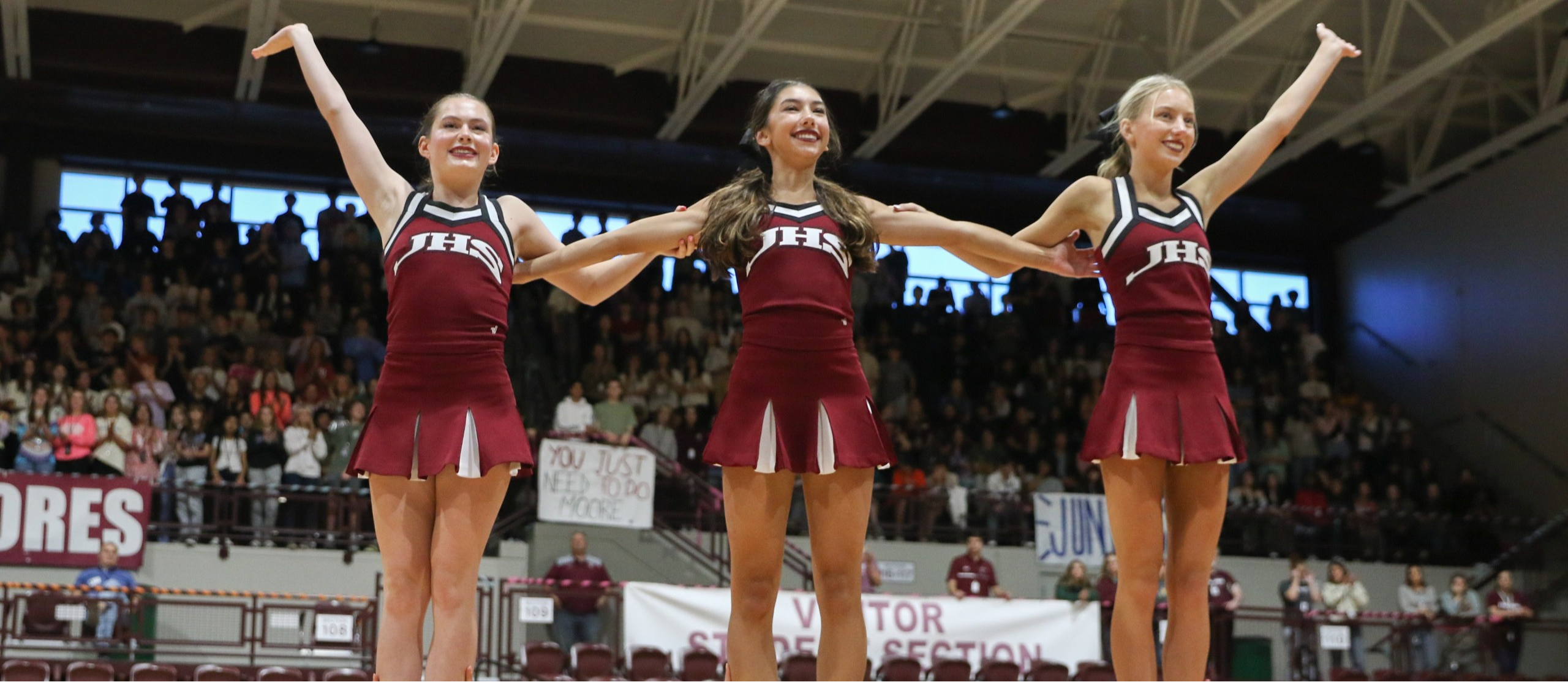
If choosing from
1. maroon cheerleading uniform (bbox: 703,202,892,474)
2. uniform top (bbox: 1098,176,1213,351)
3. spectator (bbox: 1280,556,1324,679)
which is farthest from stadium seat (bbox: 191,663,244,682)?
spectator (bbox: 1280,556,1324,679)

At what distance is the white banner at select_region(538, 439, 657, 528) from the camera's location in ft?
48.1

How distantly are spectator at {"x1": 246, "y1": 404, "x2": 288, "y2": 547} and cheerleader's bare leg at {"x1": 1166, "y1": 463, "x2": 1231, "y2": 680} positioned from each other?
451 inches

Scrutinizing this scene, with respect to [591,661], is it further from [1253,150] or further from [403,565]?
[1253,150]

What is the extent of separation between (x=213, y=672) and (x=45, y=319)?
713cm

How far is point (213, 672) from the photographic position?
11695 mm

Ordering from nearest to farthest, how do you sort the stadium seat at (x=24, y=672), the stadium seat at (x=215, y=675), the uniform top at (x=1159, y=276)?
the uniform top at (x=1159, y=276)
the stadium seat at (x=24, y=672)
the stadium seat at (x=215, y=675)

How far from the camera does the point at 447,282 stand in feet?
16.5

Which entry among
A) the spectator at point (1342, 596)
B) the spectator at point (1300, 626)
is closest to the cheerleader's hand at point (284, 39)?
the spectator at point (1300, 626)

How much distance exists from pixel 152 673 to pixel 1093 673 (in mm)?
7683

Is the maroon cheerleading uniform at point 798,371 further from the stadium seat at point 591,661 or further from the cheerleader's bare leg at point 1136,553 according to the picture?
the stadium seat at point 591,661

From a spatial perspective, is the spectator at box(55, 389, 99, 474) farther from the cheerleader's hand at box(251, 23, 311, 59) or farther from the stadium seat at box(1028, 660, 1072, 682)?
the cheerleader's hand at box(251, 23, 311, 59)

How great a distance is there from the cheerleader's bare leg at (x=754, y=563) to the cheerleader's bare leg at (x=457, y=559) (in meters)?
0.76

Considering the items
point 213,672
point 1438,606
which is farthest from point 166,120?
point 1438,606

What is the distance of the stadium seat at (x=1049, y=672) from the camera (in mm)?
13406
